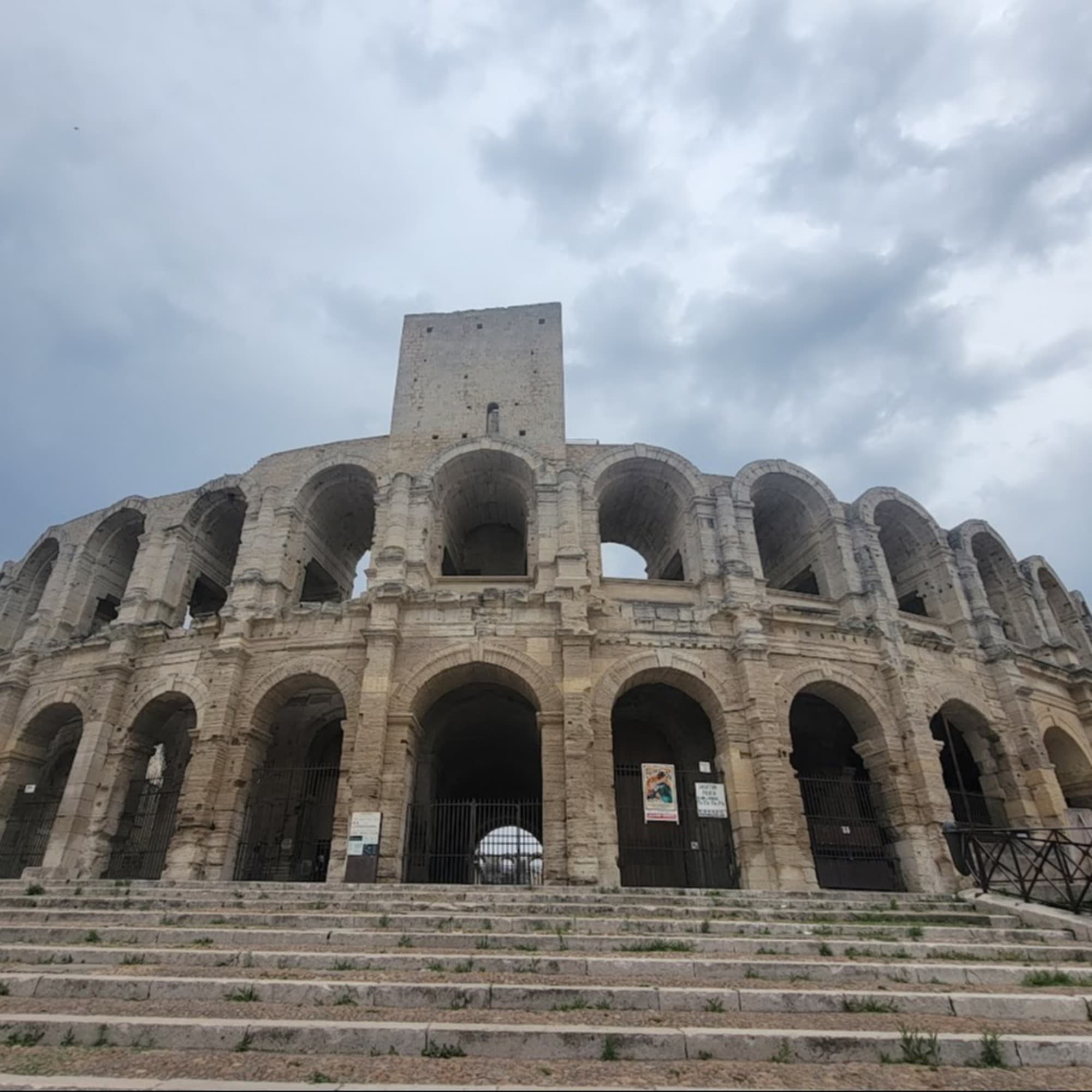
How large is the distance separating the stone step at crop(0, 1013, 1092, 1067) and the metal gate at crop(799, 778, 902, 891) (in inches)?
371

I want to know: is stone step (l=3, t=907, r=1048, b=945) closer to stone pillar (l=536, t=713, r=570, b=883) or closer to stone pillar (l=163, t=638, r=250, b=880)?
stone pillar (l=536, t=713, r=570, b=883)

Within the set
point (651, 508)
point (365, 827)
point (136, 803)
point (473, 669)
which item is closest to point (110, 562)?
point (136, 803)

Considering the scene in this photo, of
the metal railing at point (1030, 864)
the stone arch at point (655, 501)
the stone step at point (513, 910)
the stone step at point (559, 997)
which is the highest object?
the stone arch at point (655, 501)

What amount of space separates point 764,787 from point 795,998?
27.0ft

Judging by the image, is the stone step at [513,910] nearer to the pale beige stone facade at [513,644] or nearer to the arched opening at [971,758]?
the pale beige stone facade at [513,644]

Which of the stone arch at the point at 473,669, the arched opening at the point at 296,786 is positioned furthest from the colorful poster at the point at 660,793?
the arched opening at the point at 296,786

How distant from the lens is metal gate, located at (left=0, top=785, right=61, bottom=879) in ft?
50.4

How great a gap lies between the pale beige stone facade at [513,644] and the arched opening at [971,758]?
106mm

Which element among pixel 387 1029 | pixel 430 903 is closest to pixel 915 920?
pixel 430 903

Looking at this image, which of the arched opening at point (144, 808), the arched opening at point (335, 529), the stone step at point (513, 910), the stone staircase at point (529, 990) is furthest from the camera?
the arched opening at point (335, 529)

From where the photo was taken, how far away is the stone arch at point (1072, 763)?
17453 mm

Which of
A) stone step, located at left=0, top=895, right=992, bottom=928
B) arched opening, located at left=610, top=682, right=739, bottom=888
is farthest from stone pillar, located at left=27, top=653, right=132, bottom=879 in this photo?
arched opening, located at left=610, top=682, right=739, bottom=888

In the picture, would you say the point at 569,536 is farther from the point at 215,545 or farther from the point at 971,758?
the point at 971,758

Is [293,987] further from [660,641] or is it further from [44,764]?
[44,764]
